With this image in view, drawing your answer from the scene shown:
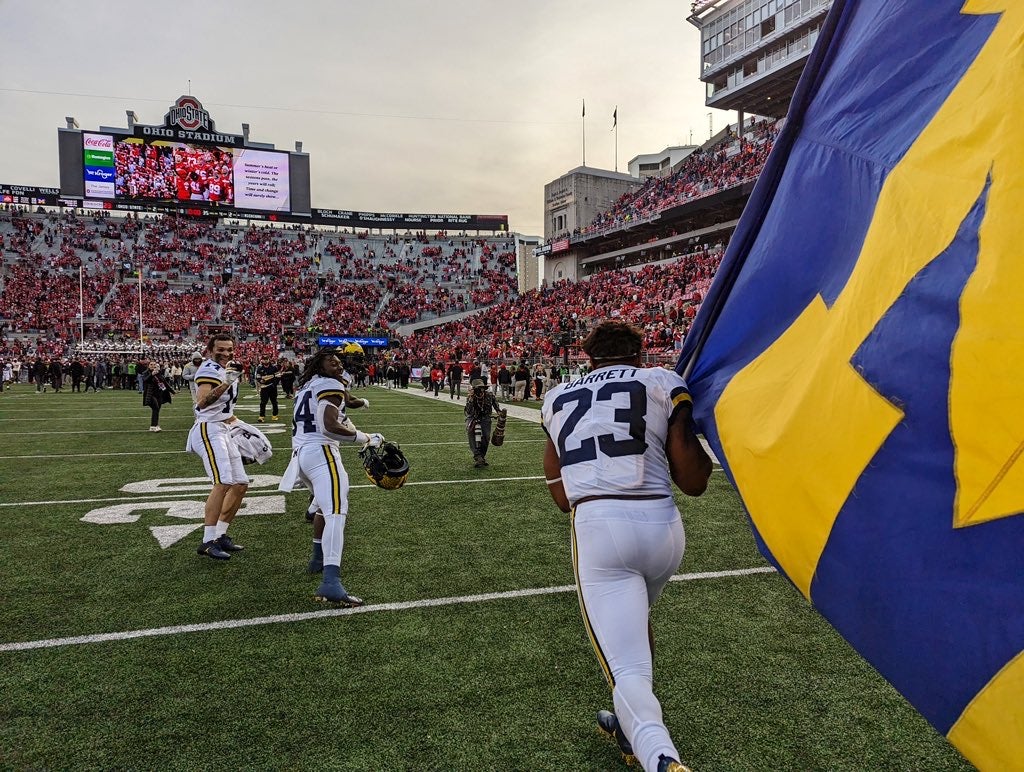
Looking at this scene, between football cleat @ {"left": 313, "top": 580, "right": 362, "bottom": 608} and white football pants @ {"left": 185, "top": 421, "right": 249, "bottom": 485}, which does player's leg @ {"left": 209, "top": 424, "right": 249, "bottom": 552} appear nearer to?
white football pants @ {"left": 185, "top": 421, "right": 249, "bottom": 485}

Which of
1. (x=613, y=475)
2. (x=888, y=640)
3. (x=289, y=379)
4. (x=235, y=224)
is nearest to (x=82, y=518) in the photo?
(x=613, y=475)

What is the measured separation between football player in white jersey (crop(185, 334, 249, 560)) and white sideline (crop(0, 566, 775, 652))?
1.40m

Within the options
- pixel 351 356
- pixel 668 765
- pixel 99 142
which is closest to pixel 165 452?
pixel 351 356

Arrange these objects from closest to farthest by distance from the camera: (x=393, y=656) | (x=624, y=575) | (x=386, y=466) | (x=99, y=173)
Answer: (x=624, y=575) < (x=393, y=656) < (x=386, y=466) < (x=99, y=173)

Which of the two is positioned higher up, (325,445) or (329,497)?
(325,445)

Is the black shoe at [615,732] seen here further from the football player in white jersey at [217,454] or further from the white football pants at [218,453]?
the white football pants at [218,453]

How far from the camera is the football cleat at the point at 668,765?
1.87 meters

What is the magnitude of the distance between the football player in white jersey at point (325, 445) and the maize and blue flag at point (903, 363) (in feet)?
10.2

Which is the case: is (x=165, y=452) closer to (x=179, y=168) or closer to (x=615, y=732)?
(x=615, y=732)

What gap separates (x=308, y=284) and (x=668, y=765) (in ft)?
183

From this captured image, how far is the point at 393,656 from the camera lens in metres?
3.57

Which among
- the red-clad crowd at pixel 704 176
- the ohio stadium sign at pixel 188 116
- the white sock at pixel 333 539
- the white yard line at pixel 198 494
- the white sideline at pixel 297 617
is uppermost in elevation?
the ohio stadium sign at pixel 188 116

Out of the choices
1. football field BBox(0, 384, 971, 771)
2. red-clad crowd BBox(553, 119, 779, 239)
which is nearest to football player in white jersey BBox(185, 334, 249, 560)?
football field BBox(0, 384, 971, 771)

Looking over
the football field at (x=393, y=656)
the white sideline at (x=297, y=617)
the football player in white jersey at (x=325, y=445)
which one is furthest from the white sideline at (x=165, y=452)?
the white sideline at (x=297, y=617)
